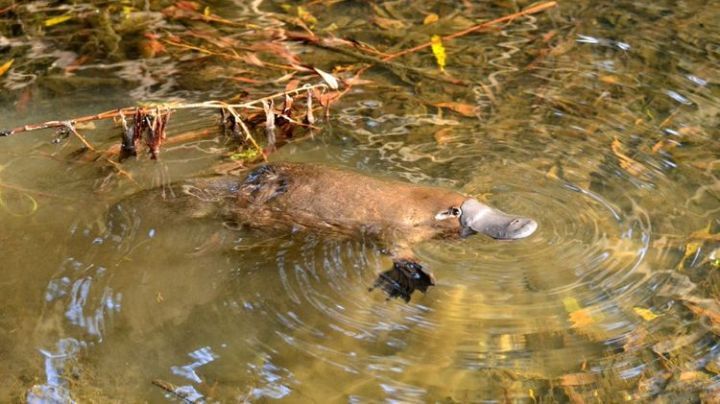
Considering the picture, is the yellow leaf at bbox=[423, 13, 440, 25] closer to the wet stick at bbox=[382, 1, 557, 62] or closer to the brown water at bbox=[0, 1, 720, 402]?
the wet stick at bbox=[382, 1, 557, 62]

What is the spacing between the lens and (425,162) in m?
3.84

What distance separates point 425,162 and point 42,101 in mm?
2092

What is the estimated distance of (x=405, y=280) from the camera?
299 cm

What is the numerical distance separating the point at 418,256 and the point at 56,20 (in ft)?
10.8

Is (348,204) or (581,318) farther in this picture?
(348,204)

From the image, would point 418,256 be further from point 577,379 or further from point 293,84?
point 293,84

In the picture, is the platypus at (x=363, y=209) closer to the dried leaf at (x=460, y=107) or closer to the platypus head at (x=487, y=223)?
the platypus head at (x=487, y=223)

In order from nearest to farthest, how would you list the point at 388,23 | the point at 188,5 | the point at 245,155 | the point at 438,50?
1. the point at 245,155
2. the point at 438,50
3. the point at 388,23
4. the point at 188,5

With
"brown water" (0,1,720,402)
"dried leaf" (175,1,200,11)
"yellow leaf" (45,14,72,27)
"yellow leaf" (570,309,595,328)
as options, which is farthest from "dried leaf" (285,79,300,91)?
"yellow leaf" (570,309,595,328)

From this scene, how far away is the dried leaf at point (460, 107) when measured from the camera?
13.9 feet

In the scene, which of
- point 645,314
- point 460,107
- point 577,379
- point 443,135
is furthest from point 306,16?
point 577,379

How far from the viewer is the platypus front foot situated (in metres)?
2.98

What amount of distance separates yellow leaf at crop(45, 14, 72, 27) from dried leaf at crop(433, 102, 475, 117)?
2.57 metres

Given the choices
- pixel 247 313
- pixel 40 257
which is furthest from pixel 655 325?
pixel 40 257
